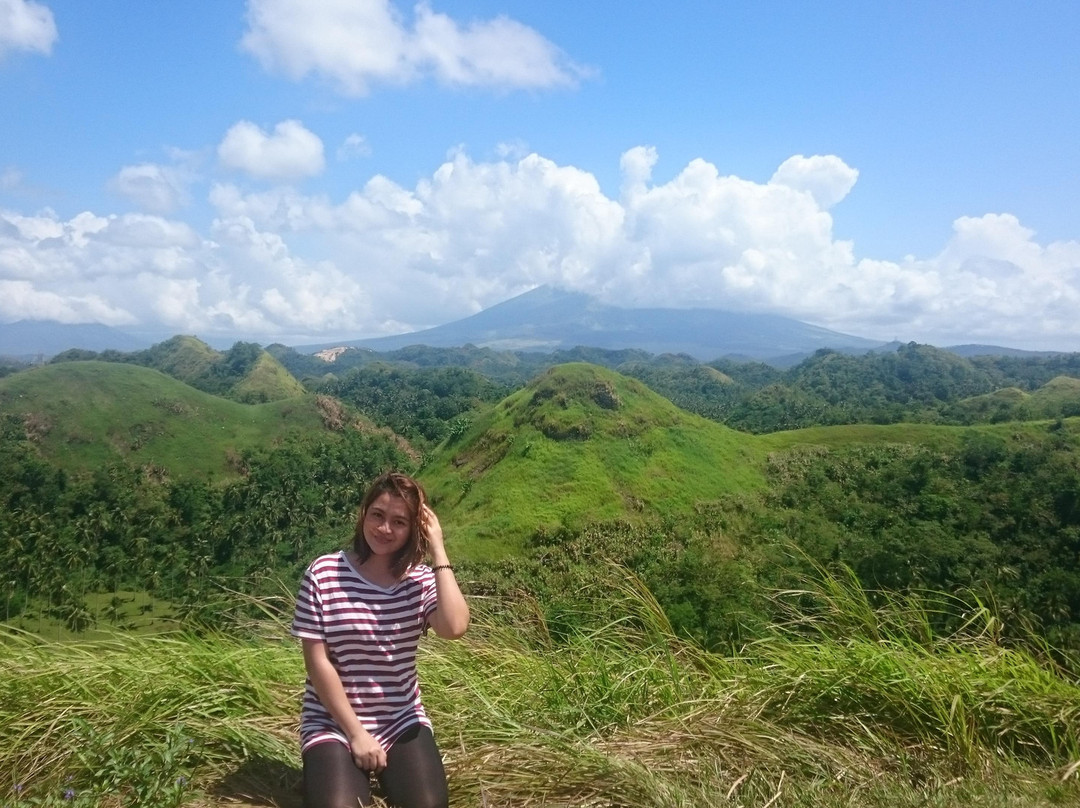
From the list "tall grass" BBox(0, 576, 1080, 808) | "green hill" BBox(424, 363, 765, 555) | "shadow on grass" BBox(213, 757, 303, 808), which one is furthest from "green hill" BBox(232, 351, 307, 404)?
"shadow on grass" BBox(213, 757, 303, 808)

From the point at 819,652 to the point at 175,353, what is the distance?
14417cm

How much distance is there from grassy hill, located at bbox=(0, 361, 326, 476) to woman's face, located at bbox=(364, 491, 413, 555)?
5968 centimetres

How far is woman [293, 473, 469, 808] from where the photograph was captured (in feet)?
7.44

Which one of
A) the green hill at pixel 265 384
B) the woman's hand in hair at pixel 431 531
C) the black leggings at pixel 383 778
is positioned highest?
the woman's hand in hair at pixel 431 531

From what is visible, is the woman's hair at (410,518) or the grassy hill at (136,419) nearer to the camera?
the woman's hair at (410,518)

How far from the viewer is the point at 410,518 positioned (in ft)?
8.23

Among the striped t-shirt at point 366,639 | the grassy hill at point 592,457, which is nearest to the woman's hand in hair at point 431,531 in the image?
the striped t-shirt at point 366,639

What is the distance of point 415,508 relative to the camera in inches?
99.0

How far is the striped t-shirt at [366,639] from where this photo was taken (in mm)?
2396

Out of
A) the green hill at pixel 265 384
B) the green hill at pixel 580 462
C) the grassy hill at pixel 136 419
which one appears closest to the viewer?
the green hill at pixel 580 462

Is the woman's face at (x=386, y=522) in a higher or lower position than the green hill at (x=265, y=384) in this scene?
higher

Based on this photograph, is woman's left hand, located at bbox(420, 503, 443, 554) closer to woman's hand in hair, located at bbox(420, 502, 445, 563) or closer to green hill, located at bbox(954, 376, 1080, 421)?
woman's hand in hair, located at bbox(420, 502, 445, 563)

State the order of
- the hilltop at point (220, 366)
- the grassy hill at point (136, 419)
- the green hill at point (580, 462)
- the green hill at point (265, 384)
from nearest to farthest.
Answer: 1. the green hill at point (580, 462)
2. the grassy hill at point (136, 419)
3. the green hill at point (265, 384)
4. the hilltop at point (220, 366)

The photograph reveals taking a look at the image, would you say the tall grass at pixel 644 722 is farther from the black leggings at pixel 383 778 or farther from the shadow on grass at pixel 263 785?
the black leggings at pixel 383 778
